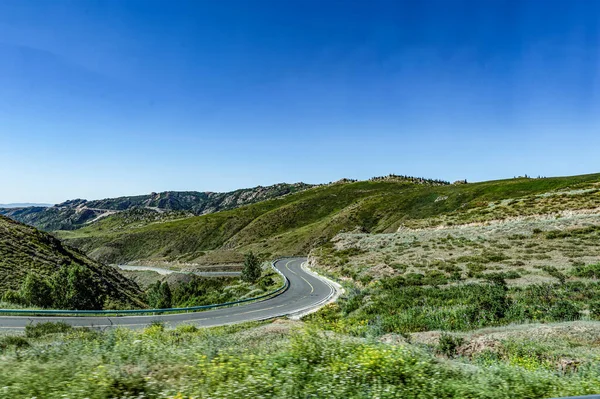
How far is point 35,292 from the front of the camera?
35031 mm

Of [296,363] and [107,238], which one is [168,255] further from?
[296,363]

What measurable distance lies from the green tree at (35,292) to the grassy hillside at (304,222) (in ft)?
210

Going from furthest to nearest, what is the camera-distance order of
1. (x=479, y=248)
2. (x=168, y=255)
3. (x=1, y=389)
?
(x=168, y=255) < (x=479, y=248) < (x=1, y=389)

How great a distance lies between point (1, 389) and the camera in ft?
16.8

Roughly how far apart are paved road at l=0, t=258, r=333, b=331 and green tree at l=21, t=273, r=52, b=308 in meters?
14.3

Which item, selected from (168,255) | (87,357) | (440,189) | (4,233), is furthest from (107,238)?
(87,357)

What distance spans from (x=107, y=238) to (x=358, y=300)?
18217cm

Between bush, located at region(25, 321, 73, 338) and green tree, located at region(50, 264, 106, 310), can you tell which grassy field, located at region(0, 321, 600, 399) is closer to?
bush, located at region(25, 321, 73, 338)

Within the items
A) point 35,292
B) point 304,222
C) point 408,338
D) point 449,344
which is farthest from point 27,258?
point 304,222

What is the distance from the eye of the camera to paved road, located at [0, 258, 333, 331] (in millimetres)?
22547

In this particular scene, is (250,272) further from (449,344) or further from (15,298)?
(449,344)

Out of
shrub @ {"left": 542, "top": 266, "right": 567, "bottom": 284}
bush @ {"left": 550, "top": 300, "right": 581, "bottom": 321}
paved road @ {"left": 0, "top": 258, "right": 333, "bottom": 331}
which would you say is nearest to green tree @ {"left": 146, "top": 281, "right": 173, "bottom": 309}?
paved road @ {"left": 0, "top": 258, "right": 333, "bottom": 331}

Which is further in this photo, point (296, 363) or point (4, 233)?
point (4, 233)

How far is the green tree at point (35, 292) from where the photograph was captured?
34.4 m
